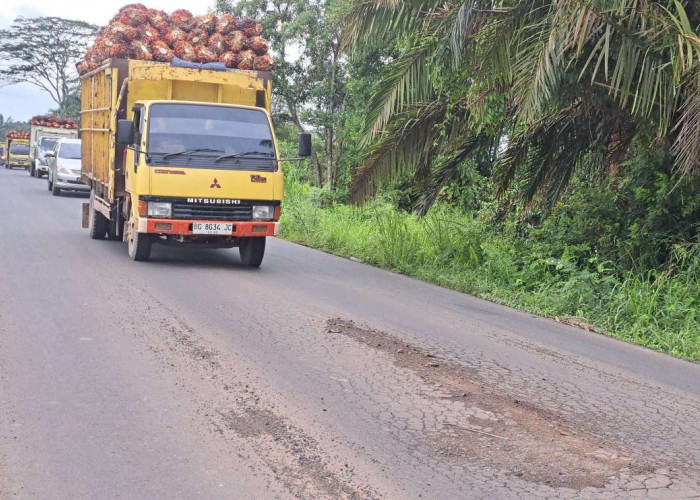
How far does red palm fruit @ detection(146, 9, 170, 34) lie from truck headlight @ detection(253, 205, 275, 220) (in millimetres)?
4053

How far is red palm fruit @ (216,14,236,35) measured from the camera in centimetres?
1395

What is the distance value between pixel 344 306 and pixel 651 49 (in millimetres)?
4083

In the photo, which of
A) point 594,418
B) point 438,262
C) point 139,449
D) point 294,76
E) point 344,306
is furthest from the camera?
point 294,76

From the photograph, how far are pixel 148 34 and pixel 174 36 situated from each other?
47cm

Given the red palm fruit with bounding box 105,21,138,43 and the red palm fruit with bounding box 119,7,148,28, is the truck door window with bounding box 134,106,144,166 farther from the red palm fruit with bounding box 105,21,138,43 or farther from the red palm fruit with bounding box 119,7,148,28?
the red palm fruit with bounding box 119,7,148,28

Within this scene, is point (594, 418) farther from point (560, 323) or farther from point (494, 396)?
point (560, 323)

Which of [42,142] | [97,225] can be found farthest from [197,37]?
[42,142]

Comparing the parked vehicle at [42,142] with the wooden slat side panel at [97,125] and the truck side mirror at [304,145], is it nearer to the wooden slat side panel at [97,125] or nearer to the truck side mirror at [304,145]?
the wooden slat side panel at [97,125]

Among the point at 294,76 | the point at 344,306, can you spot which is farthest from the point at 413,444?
the point at 294,76

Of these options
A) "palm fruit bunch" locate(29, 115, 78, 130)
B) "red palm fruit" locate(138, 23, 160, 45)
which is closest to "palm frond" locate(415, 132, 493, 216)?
"red palm fruit" locate(138, 23, 160, 45)

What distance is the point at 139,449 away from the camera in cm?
459

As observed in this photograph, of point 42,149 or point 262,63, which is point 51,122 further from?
point 262,63

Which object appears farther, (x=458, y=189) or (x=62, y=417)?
(x=458, y=189)

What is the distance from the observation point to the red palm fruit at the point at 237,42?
13484mm
